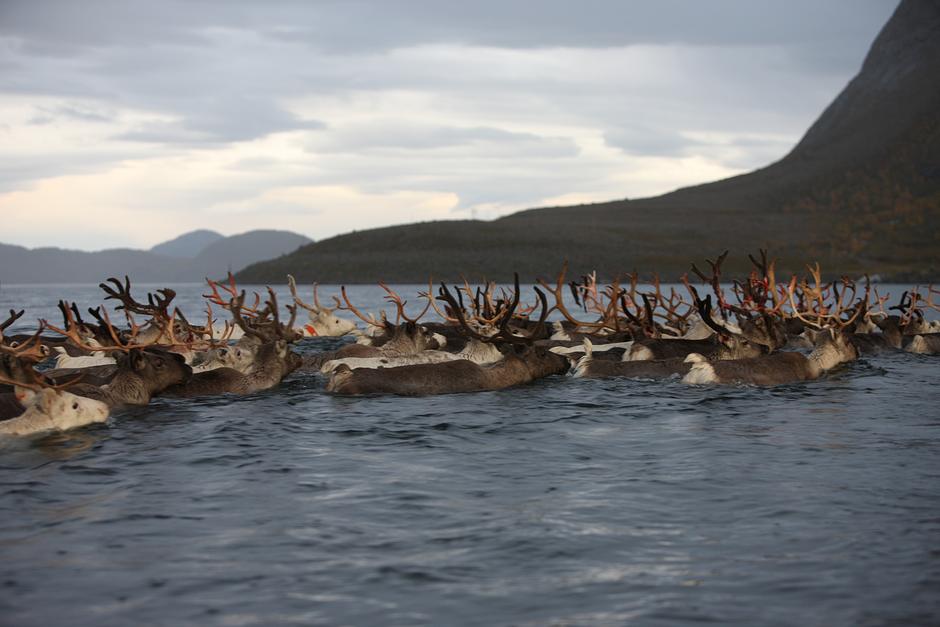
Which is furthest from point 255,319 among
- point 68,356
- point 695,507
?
point 695,507

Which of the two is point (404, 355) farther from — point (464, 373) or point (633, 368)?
point (633, 368)

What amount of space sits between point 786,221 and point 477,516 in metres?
113

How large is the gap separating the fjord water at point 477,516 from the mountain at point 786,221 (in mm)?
60018

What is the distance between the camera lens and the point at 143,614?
19.3ft

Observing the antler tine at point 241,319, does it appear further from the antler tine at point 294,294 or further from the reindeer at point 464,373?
the reindeer at point 464,373

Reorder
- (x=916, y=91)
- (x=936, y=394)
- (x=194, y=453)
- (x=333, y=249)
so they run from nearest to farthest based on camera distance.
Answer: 1. (x=194, y=453)
2. (x=936, y=394)
3. (x=333, y=249)
4. (x=916, y=91)

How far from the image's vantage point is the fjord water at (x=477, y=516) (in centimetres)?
607

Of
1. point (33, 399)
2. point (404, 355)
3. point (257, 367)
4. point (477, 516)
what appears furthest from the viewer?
point (404, 355)

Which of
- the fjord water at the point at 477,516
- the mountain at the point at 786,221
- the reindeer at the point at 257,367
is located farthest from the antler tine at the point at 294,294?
the mountain at the point at 786,221

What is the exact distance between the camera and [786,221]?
11494 centimetres

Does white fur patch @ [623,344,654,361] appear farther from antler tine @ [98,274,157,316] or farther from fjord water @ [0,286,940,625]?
antler tine @ [98,274,157,316]

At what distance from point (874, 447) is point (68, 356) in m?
11.0

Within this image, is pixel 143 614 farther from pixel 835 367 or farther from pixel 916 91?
pixel 916 91

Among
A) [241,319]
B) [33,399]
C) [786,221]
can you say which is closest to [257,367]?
[241,319]
